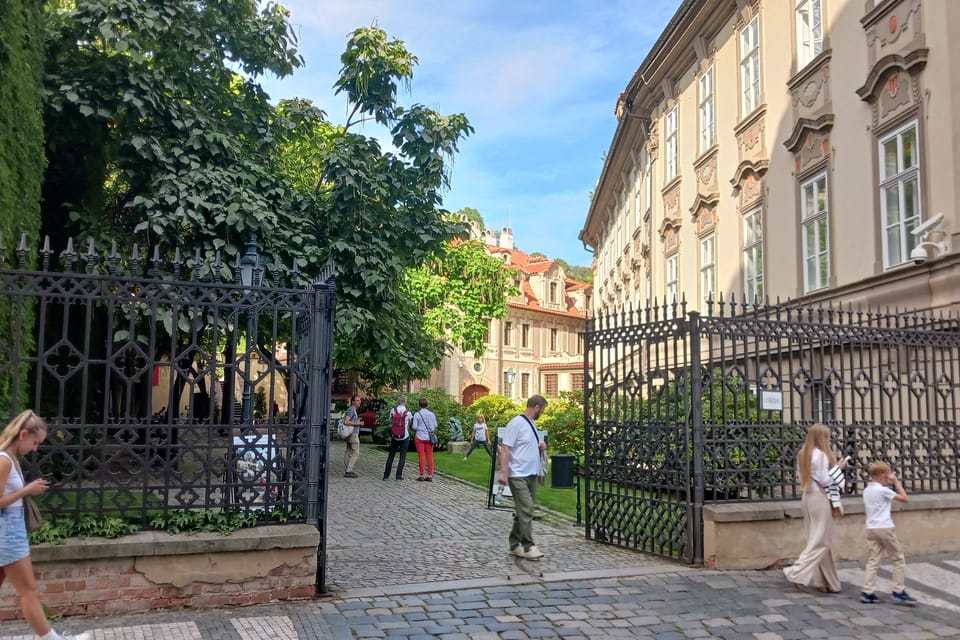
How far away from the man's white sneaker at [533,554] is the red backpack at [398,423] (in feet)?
27.1

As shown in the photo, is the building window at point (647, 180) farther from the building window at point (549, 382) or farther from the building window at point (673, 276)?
the building window at point (549, 382)

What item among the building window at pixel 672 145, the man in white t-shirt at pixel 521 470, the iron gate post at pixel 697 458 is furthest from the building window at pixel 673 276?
the man in white t-shirt at pixel 521 470

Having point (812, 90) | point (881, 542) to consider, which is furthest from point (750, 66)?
point (881, 542)

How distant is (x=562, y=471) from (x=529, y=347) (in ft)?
149

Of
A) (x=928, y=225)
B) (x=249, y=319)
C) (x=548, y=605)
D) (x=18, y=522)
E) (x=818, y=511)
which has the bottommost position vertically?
(x=548, y=605)

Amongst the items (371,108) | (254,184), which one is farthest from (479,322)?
(254,184)

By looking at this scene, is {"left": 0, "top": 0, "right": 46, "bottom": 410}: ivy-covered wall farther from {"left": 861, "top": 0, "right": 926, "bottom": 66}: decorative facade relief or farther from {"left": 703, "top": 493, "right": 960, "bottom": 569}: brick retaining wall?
{"left": 861, "top": 0, "right": 926, "bottom": 66}: decorative facade relief

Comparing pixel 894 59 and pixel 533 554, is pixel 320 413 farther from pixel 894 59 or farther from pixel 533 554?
pixel 894 59

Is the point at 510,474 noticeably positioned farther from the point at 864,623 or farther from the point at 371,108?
the point at 371,108

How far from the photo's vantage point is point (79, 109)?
41.4 feet

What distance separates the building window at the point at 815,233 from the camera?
1436cm

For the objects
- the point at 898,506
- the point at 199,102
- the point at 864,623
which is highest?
the point at 199,102

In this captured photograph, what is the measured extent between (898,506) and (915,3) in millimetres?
7311

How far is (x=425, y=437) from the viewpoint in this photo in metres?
17.6
